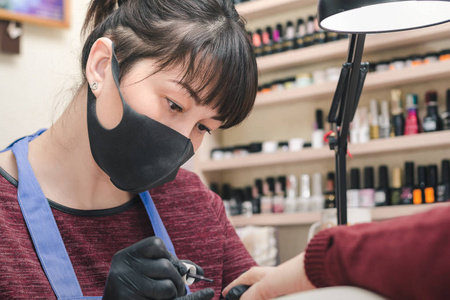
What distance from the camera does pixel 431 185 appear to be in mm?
2779

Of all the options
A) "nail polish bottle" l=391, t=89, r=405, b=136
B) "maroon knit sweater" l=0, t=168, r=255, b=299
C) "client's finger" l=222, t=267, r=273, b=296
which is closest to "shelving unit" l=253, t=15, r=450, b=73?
"nail polish bottle" l=391, t=89, r=405, b=136

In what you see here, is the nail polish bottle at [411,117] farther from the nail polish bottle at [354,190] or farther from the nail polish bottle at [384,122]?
the nail polish bottle at [354,190]

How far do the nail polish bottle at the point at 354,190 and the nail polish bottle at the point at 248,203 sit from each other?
0.66 metres

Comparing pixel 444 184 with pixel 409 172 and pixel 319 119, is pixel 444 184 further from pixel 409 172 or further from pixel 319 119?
pixel 319 119

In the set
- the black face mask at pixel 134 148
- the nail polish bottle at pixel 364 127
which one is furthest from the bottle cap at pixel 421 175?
the black face mask at pixel 134 148

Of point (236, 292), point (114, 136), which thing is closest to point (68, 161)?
point (114, 136)

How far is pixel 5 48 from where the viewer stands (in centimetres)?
204

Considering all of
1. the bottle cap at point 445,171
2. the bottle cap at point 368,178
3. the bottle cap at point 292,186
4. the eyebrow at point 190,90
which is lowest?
the bottle cap at point 292,186

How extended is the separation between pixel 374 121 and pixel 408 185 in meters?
0.42

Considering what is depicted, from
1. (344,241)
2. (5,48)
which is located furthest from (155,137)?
(5,48)

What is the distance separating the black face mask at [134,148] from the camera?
1.06 m

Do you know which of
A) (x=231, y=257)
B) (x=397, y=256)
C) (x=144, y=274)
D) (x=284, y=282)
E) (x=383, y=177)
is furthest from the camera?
(x=383, y=177)

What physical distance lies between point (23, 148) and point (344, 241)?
2.98 feet

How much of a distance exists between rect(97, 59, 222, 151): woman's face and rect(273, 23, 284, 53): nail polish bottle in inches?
94.0
